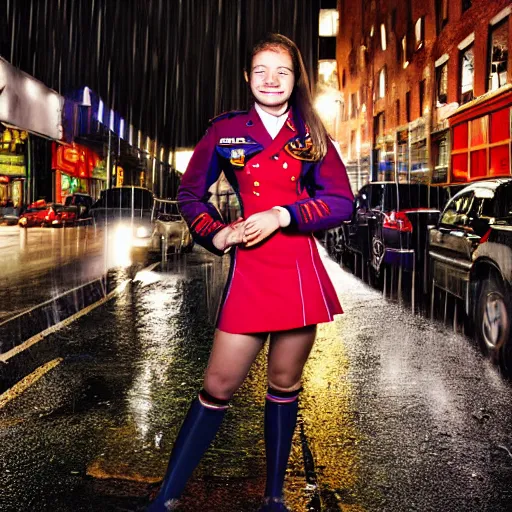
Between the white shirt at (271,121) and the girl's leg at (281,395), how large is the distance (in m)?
0.76

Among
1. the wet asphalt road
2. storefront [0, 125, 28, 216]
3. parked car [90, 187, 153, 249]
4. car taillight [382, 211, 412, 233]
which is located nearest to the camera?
the wet asphalt road

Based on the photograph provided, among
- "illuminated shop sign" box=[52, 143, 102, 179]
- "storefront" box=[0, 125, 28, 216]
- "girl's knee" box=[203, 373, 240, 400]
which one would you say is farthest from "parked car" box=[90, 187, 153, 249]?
"illuminated shop sign" box=[52, 143, 102, 179]

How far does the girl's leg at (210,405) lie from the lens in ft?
8.63

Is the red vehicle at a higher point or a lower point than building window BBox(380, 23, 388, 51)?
lower

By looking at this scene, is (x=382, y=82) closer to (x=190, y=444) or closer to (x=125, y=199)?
(x=125, y=199)

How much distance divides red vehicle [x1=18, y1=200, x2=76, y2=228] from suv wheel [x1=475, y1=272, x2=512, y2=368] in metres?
30.6

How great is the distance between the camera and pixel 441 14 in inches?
Result: 1101

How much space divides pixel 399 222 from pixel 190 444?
32.0 feet

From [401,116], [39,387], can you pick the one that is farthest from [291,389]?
[401,116]

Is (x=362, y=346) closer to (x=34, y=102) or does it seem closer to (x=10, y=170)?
(x=34, y=102)

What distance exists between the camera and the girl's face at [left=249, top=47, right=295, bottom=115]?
105 inches

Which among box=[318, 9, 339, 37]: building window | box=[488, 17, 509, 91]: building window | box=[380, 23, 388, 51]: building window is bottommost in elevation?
box=[488, 17, 509, 91]: building window

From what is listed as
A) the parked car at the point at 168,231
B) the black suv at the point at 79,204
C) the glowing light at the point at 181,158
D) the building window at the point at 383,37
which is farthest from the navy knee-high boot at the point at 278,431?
the glowing light at the point at 181,158

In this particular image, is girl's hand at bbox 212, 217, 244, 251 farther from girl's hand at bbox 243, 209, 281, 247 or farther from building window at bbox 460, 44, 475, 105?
Result: building window at bbox 460, 44, 475, 105
